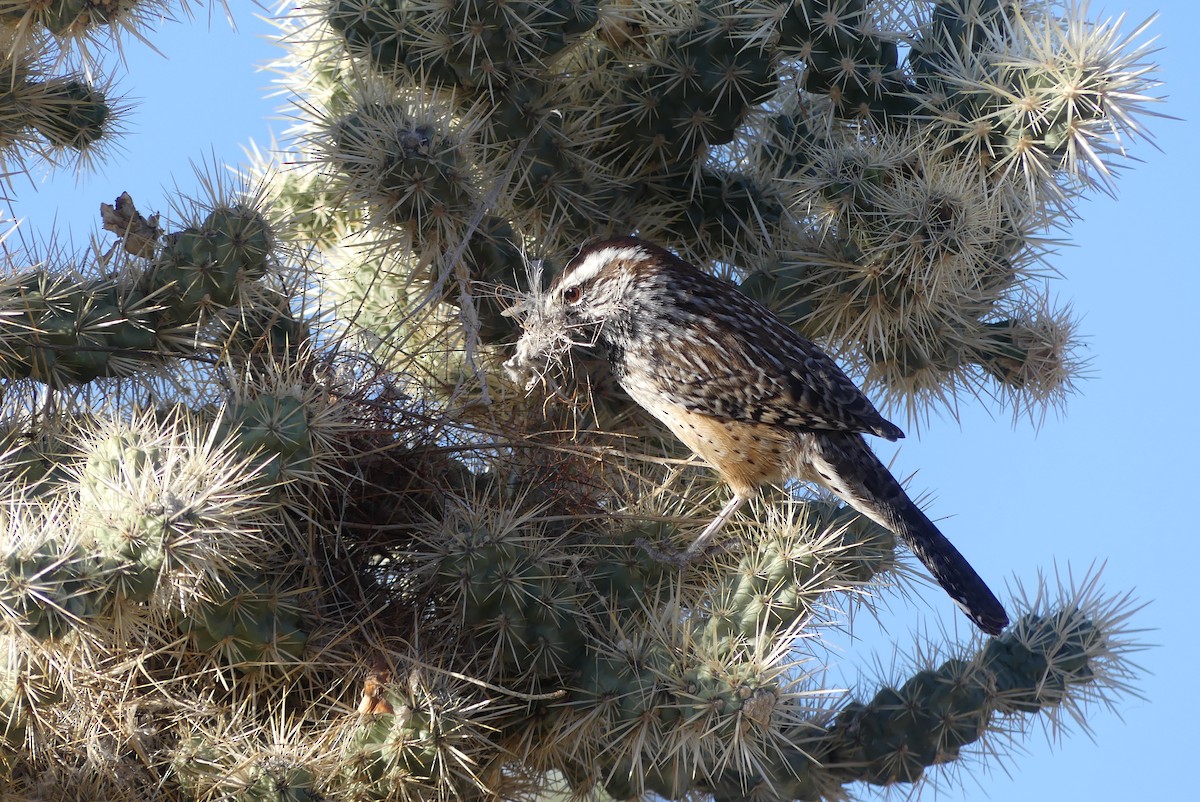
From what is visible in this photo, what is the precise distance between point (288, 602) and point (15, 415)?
666 millimetres

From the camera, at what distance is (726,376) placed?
2777 millimetres

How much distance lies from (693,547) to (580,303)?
2.01ft

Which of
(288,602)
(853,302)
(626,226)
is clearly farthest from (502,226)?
(288,602)

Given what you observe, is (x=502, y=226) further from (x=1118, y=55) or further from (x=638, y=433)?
(x=1118, y=55)

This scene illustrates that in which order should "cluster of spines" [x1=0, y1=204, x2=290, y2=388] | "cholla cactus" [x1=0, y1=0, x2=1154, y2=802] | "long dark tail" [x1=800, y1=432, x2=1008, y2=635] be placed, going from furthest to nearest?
"long dark tail" [x1=800, y1=432, x2=1008, y2=635] → "cluster of spines" [x1=0, y1=204, x2=290, y2=388] → "cholla cactus" [x1=0, y1=0, x2=1154, y2=802]

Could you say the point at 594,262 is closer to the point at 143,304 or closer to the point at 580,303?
the point at 580,303

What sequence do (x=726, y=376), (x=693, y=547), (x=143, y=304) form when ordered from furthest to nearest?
(x=726, y=376) → (x=693, y=547) → (x=143, y=304)

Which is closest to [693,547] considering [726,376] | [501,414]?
[726,376]

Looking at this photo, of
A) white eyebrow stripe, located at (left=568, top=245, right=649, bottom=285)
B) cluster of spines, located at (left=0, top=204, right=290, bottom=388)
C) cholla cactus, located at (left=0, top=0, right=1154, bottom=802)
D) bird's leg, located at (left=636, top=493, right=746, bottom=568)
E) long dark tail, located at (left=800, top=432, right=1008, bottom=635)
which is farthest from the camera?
white eyebrow stripe, located at (left=568, top=245, right=649, bottom=285)

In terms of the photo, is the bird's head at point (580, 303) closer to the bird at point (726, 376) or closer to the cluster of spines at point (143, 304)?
the bird at point (726, 376)

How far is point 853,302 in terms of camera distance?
2.91 m

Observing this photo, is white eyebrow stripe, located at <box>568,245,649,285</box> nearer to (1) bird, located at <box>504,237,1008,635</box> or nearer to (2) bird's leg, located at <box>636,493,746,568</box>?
(1) bird, located at <box>504,237,1008,635</box>

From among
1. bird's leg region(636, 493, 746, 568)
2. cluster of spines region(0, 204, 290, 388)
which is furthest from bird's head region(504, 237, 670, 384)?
cluster of spines region(0, 204, 290, 388)

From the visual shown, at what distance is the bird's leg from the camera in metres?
2.54
